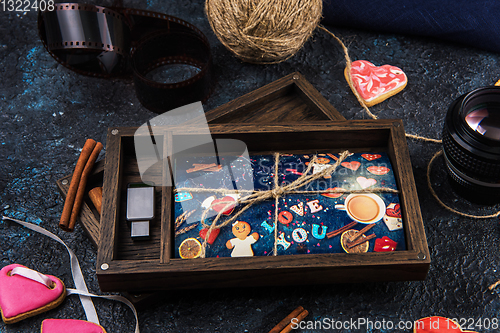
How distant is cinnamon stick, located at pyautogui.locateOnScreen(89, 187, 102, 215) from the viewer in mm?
969

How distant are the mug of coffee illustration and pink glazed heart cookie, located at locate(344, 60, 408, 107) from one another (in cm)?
35

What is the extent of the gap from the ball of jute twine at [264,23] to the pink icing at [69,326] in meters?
0.69

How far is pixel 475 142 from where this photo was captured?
0.87m

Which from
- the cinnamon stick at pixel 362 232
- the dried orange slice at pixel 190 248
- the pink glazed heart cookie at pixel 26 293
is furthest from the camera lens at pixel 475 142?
the pink glazed heart cookie at pixel 26 293

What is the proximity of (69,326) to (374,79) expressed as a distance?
2.85ft

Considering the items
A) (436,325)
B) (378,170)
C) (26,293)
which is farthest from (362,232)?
(26,293)

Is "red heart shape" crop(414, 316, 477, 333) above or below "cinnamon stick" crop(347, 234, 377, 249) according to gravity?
below

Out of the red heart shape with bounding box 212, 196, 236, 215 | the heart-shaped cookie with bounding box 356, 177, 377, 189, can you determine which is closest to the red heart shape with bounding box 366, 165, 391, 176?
the heart-shaped cookie with bounding box 356, 177, 377, 189

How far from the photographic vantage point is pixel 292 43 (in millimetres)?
1138

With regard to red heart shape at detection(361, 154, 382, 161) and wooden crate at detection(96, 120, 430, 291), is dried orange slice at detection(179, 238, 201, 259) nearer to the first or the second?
wooden crate at detection(96, 120, 430, 291)

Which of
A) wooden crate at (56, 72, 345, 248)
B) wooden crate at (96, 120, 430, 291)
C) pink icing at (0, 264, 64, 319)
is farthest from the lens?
wooden crate at (56, 72, 345, 248)

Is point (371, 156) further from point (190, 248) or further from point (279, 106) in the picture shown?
point (190, 248)

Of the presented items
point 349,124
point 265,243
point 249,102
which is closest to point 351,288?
point 265,243

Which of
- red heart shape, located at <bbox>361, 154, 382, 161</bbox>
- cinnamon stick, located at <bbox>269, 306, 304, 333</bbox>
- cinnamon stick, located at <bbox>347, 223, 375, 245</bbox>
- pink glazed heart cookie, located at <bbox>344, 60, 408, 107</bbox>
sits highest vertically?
pink glazed heart cookie, located at <bbox>344, 60, 408, 107</bbox>
